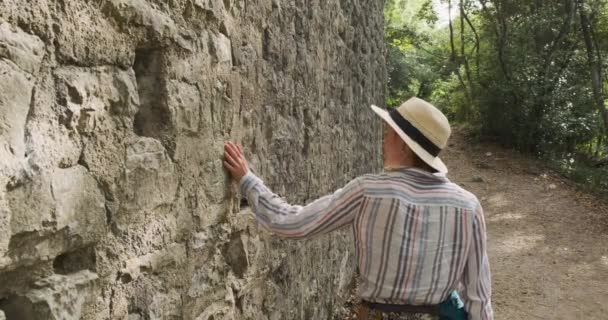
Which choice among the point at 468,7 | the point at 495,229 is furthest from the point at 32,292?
the point at 468,7

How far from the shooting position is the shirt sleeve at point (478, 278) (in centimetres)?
247

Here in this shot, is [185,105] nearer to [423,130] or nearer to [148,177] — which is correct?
[148,177]

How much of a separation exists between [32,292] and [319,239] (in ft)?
11.1

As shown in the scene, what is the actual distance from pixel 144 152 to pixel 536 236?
9.44 m

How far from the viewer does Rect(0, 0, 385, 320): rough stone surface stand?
1530 millimetres

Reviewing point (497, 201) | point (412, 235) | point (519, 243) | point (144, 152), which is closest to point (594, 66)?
point (497, 201)

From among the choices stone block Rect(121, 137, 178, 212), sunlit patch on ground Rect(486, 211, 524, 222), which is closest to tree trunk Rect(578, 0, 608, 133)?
sunlit patch on ground Rect(486, 211, 524, 222)

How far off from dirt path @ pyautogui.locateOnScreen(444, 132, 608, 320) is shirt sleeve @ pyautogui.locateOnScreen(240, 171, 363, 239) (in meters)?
5.00

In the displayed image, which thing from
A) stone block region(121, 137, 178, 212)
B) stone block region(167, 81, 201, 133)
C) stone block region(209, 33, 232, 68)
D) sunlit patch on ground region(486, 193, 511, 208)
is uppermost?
stone block region(209, 33, 232, 68)

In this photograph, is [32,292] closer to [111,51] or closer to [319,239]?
[111,51]

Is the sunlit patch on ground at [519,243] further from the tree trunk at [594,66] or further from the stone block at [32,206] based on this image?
the stone block at [32,206]

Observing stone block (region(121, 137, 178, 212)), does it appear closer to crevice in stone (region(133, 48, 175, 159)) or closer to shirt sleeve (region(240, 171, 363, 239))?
crevice in stone (region(133, 48, 175, 159))

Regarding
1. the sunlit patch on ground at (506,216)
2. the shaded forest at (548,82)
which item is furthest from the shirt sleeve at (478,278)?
the shaded forest at (548,82)

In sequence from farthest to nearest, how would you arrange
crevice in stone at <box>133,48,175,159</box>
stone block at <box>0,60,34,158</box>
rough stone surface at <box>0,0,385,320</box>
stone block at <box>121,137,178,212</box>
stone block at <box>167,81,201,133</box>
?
1. stone block at <box>167,81,201,133</box>
2. crevice in stone at <box>133,48,175,159</box>
3. stone block at <box>121,137,178,212</box>
4. rough stone surface at <box>0,0,385,320</box>
5. stone block at <box>0,60,34,158</box>
